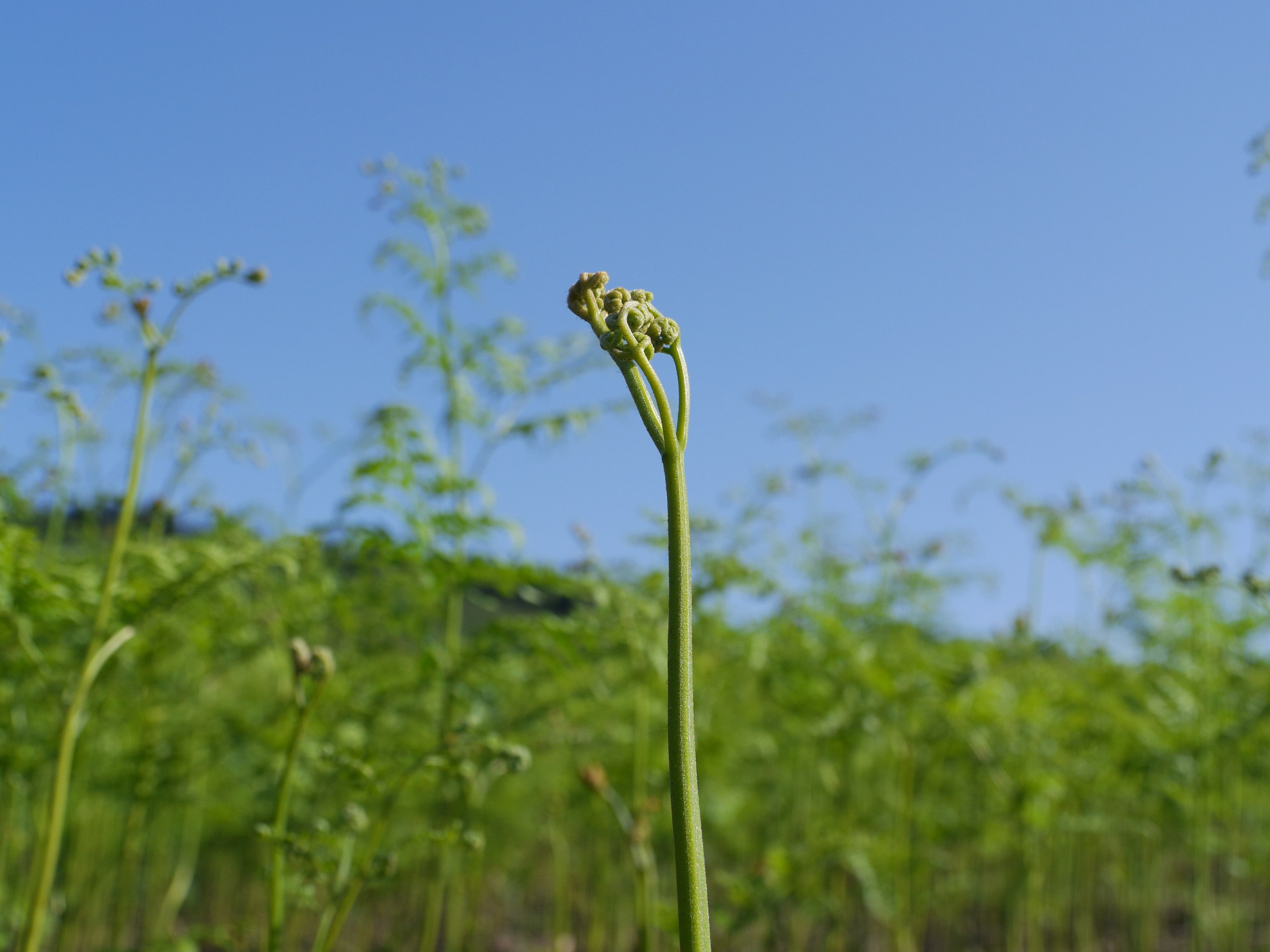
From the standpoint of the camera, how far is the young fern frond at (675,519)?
1.10 m

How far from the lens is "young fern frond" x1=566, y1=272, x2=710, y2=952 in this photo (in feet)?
3.61

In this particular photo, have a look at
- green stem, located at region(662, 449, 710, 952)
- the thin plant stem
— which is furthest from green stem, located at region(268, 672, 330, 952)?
green stem, located at region(662, 449, 710, 952)

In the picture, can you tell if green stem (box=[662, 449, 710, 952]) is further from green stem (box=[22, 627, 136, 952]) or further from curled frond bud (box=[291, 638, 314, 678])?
green stem (box=[22, 627, 136, 952])

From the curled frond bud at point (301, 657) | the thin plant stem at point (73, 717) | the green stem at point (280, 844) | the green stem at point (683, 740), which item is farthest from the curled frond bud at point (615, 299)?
the thin plant stem at point (73, 717)

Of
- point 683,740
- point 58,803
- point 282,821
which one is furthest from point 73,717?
point 683,740

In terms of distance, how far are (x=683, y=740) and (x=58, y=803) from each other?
6.13 ft

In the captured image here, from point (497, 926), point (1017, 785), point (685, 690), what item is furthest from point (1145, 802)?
point (685, 690)

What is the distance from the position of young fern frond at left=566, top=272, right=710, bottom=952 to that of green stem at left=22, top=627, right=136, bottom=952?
1.78 meters

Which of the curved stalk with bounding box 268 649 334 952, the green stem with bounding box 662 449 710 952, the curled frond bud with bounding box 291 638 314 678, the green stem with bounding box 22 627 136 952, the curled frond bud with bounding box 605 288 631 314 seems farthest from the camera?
the green stem with bounding box 22 627 136 952

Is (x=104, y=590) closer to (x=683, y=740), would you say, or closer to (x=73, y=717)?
(x=73, y=717)

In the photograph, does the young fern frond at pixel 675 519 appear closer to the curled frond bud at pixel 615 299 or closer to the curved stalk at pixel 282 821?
the curled frond bud at pixel 615 299

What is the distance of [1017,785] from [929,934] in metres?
5.45

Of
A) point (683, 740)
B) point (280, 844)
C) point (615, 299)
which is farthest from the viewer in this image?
point (280, 844)

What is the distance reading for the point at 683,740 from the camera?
1110 mm
